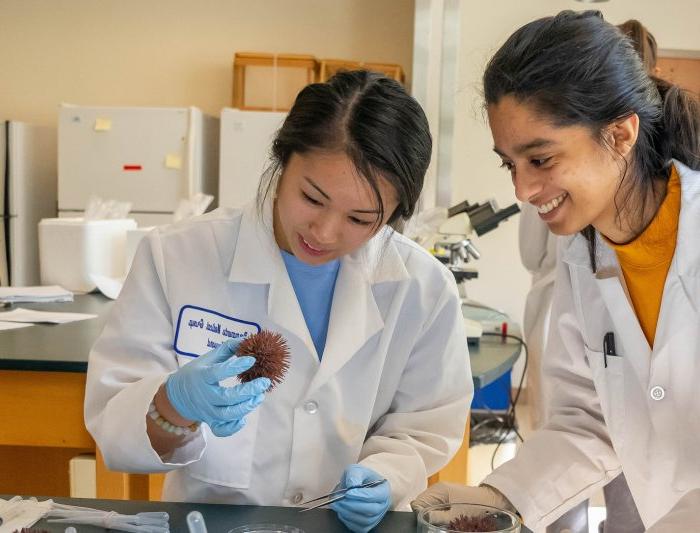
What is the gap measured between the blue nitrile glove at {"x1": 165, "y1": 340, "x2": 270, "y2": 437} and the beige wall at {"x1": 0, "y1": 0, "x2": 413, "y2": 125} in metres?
4.63

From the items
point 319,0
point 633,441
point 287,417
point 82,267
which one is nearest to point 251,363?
point 287,417

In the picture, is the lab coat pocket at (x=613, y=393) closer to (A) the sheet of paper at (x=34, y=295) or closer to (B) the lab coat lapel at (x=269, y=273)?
(B) the lab coat lapel at (x=269, y=273)

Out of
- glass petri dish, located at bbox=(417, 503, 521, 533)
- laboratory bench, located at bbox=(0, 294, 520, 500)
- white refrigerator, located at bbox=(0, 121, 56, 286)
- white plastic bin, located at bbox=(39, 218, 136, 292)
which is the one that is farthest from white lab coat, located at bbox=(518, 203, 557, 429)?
white refrigerator, located at bbox=(0, 121, 56, 286)

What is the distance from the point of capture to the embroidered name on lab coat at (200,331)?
1.33m

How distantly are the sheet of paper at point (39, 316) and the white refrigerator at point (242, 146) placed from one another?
257cm

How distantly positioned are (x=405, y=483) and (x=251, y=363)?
0.37 m

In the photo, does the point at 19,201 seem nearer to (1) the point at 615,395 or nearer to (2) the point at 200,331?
(2) the point at 200,331

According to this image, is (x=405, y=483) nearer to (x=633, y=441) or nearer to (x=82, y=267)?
(x=633, y=441)

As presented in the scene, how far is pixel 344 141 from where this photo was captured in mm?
1281

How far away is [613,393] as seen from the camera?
54.7 inches

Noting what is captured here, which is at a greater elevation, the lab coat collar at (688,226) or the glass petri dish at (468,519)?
the lab coat collar at (688,226)

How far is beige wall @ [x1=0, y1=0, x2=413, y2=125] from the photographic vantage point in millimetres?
5547

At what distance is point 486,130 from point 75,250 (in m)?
2.60

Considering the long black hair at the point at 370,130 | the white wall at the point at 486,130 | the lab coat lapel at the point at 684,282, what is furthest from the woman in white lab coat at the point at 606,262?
the white wall at the point at 486,130
